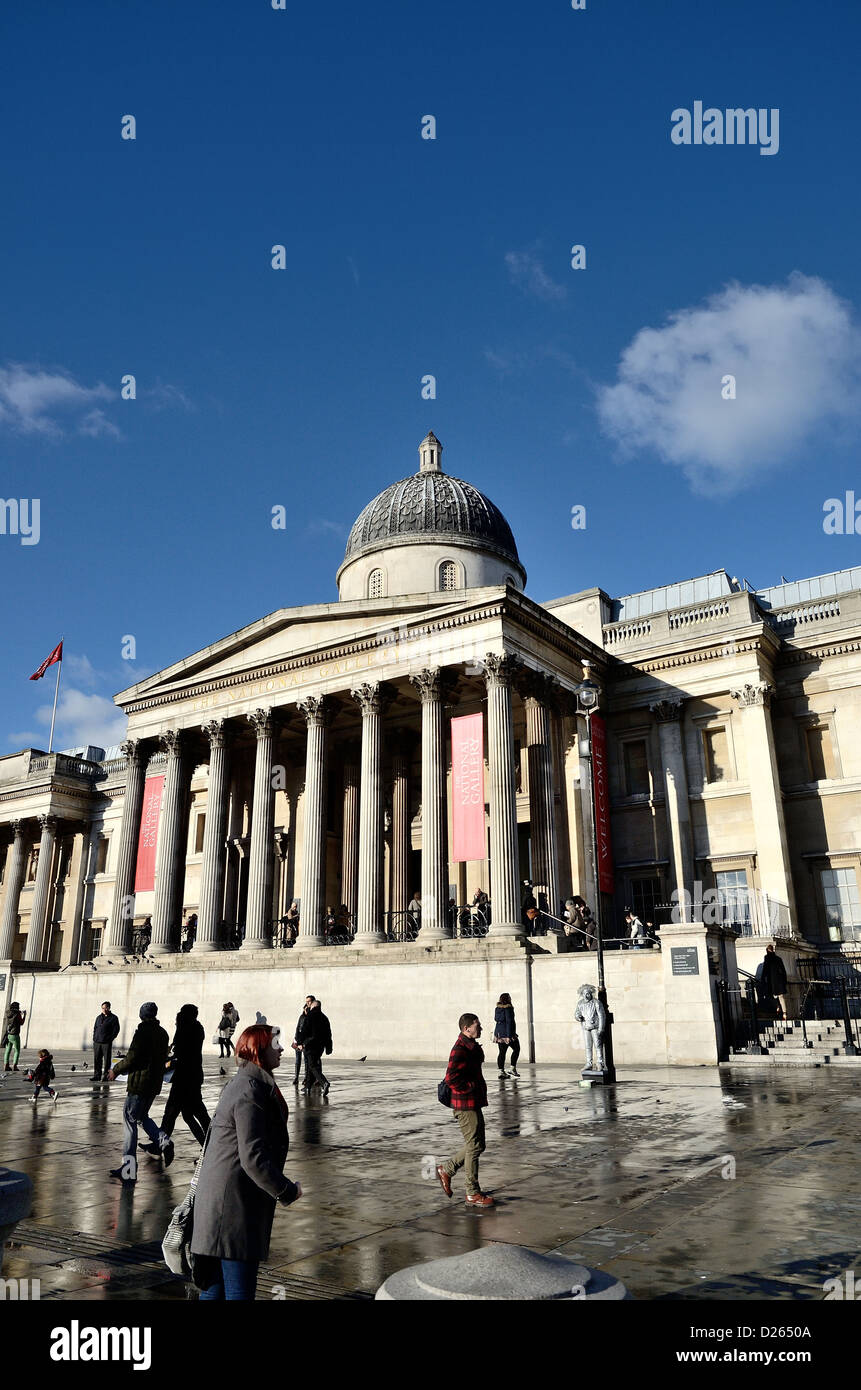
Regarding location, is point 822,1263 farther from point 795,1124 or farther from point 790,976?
point 790,976

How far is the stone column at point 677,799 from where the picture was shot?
32.7 meters

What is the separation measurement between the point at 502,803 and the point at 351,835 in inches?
414

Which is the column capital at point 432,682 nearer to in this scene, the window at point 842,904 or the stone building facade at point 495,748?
the stone building facade at point 495,748

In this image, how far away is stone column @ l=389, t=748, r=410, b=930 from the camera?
36.1 m

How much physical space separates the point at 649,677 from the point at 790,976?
41.2ft

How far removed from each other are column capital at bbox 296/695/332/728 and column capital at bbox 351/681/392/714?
5.92ft

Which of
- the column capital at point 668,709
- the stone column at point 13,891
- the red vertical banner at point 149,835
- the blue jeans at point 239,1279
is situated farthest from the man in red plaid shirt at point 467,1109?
the stone column at point 13,891

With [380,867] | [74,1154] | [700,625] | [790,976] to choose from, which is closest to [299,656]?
[380,867]

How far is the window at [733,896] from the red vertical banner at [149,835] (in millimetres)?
20797

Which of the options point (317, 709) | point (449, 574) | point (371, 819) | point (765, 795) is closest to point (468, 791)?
point (371, 819)

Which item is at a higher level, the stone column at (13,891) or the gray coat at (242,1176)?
the stone column at (13,891)

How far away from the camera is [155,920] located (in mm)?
35594

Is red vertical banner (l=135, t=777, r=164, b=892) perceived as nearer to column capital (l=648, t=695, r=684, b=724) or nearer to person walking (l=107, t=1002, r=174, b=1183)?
column capital (l=648, t=695, r=684, b=724)

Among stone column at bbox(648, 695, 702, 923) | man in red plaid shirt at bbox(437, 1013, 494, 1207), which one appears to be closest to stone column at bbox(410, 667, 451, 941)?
stone column at bbox(648, 695, 702, 923)
